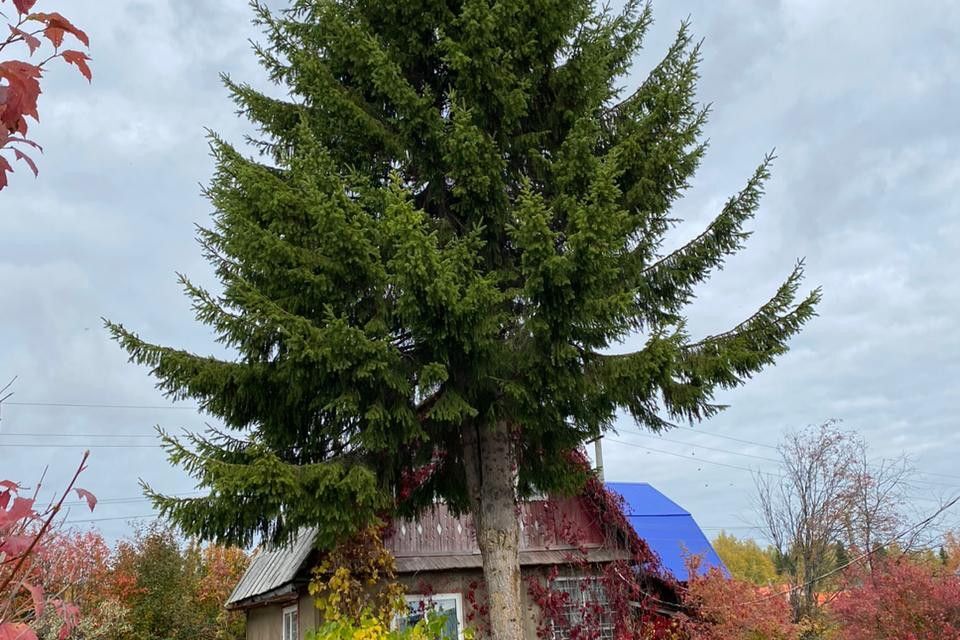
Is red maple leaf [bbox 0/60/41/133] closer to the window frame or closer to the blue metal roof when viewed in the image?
the window frame

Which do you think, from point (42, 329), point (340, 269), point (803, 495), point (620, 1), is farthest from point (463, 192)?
point (803, 495)

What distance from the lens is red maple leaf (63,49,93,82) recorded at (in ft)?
6.24

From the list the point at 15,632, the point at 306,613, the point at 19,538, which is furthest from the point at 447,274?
the point at 306,613

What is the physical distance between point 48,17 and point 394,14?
856 centimetres

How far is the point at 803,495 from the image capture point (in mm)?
17141

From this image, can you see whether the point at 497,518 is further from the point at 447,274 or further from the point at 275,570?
the point at 275,570

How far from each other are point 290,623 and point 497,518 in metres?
6.41

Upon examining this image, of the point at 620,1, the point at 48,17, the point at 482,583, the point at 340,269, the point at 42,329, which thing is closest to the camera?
the point at 48,17

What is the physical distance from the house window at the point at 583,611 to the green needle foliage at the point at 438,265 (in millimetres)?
3821

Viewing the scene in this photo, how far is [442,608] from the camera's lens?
12.5 meters

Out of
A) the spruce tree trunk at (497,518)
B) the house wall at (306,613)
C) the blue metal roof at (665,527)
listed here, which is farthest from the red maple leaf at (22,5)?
the blue metal roof at (665,527)

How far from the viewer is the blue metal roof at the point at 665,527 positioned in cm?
1516

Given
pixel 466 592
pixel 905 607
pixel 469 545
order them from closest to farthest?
pixel 905 607 < pixel 466 592 < pixel 469 545

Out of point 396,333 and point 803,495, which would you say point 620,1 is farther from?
point 803,495
